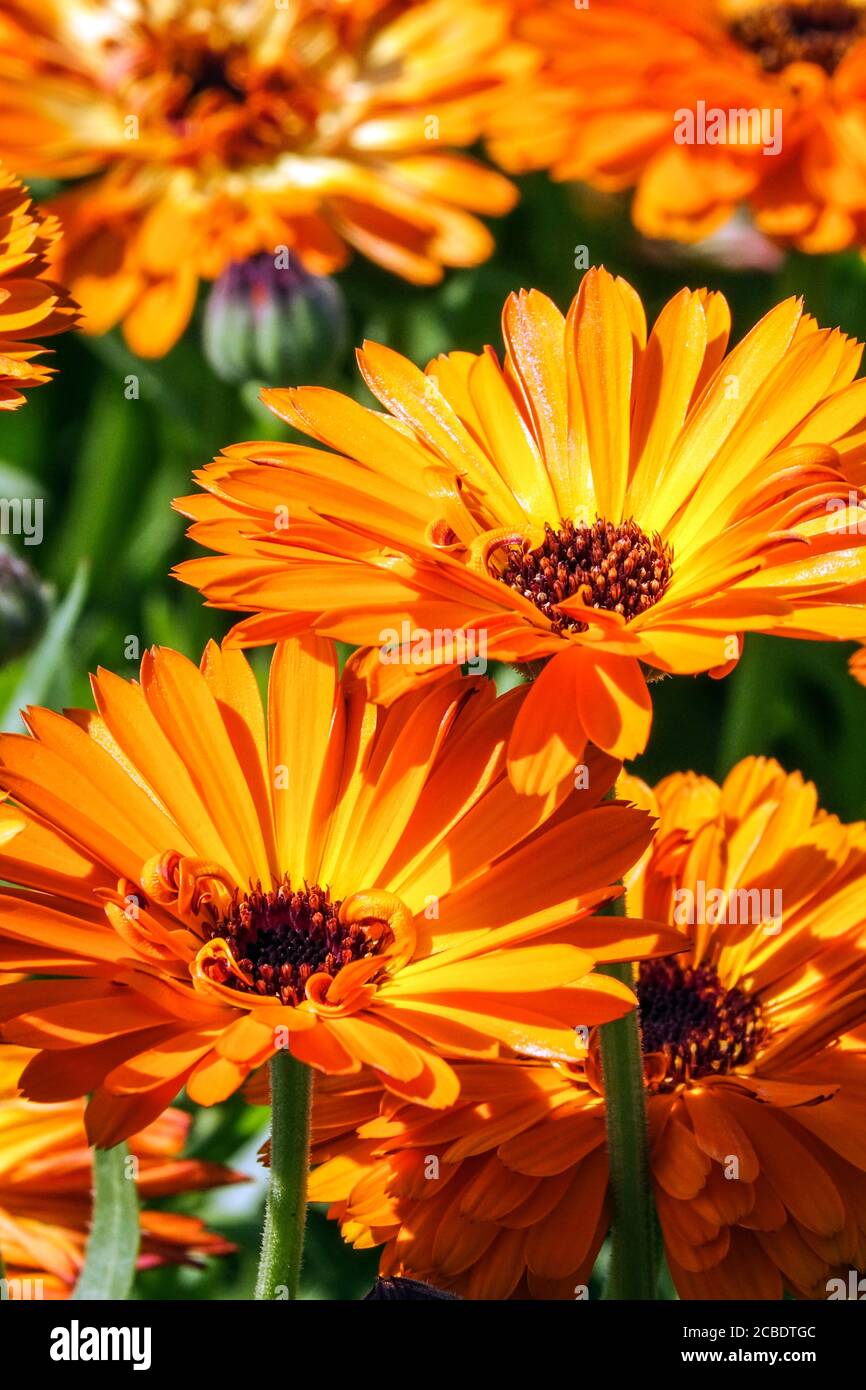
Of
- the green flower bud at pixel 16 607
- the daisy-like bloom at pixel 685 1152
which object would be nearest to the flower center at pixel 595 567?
the daisy-like bloom at pixel 685 1152

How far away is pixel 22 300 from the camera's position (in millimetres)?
937

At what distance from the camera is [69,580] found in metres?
2.00

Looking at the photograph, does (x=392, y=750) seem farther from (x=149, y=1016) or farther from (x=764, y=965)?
(x=764, y=965)

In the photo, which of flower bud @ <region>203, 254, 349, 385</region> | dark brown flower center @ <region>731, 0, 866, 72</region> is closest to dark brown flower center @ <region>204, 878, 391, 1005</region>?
flower bud @ <region>203, 254, 349, 385</region>

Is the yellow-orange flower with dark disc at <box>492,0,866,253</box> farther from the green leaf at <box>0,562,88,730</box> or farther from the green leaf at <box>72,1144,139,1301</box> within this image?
the green leaf at <box>72,1144,139,1301</box>

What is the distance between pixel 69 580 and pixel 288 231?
44 centimetres

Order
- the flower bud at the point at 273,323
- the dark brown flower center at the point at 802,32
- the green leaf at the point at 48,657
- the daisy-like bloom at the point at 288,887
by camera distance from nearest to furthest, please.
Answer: the daisy-like bloom at the point at 288,887 < the green leaf at the point at 48,657 < the flower bud at the point at 273,323 < the dark brown flower center at the point at 802,32

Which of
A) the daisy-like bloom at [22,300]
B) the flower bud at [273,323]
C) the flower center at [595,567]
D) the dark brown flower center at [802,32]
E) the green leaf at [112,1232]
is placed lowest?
the green leaf at [112,1232]

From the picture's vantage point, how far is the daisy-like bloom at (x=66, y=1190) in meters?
1.11

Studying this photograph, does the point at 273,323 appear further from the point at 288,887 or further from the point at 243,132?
the point at 288,887

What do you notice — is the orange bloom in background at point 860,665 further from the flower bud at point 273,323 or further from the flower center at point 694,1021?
the flower bud at point 273,323

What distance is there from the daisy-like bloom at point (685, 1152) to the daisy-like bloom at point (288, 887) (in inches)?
3.2

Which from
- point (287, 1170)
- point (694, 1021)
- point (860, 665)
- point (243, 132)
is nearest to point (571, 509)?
point (860, 665)

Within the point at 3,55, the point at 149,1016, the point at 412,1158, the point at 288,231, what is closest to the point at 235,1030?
the point at 149,1016
